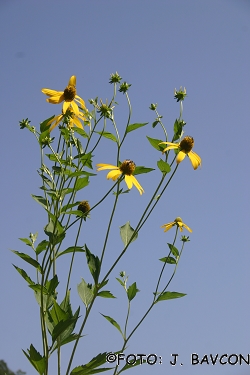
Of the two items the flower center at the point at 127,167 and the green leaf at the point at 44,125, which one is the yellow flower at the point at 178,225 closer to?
the flower center at the point at 127,167

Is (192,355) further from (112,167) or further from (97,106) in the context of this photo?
(97,106)

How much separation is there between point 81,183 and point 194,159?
53cm

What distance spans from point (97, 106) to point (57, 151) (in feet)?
0.97

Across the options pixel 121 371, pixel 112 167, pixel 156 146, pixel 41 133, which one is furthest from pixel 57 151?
pixel 121 371

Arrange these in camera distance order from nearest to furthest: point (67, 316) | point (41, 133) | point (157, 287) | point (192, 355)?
1. point (67, 316)
2. point (41, 133)
3. point (157, 287)
4. point (192, 355)

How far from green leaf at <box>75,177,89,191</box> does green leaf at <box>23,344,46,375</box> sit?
2.27 ft

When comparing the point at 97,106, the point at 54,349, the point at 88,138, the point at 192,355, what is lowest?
the point at 54,349

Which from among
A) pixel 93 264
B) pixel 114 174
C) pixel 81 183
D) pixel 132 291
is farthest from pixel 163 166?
pixel 132 291

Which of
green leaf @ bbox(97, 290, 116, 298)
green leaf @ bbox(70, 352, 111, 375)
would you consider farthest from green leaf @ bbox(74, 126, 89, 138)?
green leaf @ bbox(70, 352, 111, 375)

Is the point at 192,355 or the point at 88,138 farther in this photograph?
the point at 192,355

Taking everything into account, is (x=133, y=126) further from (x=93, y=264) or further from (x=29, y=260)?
(x=29, y=260)

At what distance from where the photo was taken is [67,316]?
182 centimetres

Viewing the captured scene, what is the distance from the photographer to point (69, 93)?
7.33 ft

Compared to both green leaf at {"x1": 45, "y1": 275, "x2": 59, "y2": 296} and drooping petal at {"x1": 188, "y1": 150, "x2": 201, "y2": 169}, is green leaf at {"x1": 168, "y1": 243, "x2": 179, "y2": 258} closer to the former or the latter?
drooping petal at {"x1": 188, "y1": 150, "x2": 201, "y2": 169}
